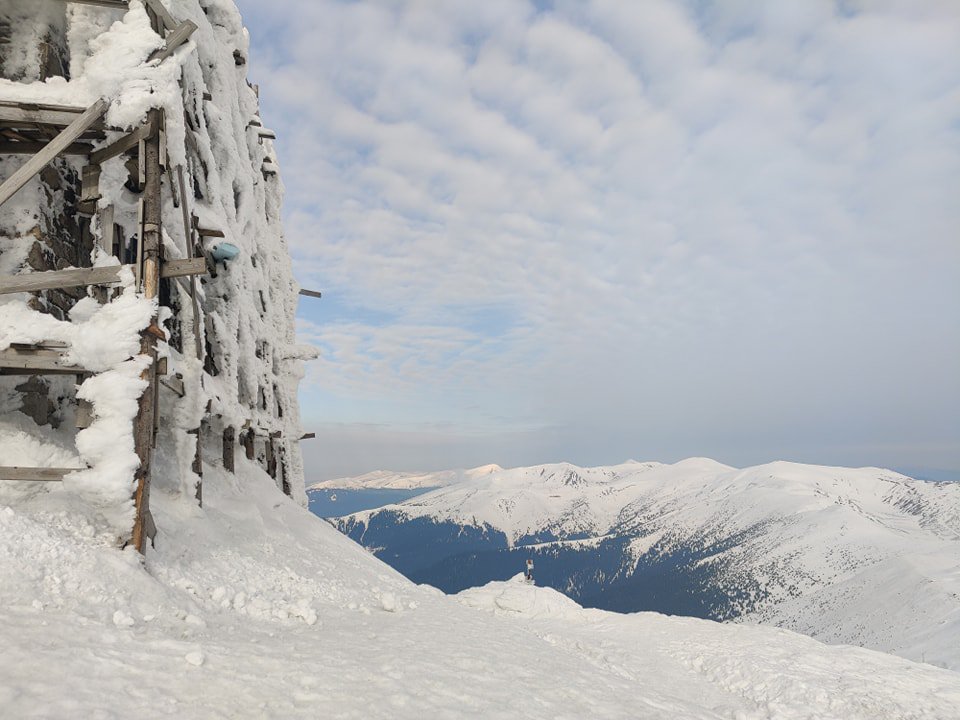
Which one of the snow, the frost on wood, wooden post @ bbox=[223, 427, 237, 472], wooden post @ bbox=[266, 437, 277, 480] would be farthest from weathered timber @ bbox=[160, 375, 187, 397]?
wooden post @ bbox=[266, 437, 277, 480]

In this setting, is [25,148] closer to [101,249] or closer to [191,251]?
[101,249]

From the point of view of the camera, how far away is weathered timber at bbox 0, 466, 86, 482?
768 centimetres

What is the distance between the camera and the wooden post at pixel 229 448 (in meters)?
Result: 18.4

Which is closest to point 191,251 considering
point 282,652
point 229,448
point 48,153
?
point 48,153

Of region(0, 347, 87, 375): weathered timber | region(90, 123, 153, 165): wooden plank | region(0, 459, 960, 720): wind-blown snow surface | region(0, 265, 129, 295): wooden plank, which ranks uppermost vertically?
region(90, 123, 153, 165): wooden plank

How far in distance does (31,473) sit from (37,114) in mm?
5889

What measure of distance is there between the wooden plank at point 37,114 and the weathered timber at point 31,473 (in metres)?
5.68

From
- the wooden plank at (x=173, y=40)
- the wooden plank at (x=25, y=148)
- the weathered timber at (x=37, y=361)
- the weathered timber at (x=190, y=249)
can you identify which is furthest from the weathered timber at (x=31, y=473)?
the weathered timber at (x=190, y=249)

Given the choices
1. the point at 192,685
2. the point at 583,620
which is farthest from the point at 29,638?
the point at 583,620

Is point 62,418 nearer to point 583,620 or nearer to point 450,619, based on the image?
point 450,619

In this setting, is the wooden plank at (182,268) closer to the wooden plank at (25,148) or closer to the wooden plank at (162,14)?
the wooden plank at (25,148)

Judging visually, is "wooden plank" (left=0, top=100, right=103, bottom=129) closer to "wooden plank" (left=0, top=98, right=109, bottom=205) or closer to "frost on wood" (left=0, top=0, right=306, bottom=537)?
"frost on wood" (left=0, top=0, right=306, bottom=537)

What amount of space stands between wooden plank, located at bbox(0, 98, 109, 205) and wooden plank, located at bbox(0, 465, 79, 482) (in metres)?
4.05

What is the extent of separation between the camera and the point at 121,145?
9.59 m
